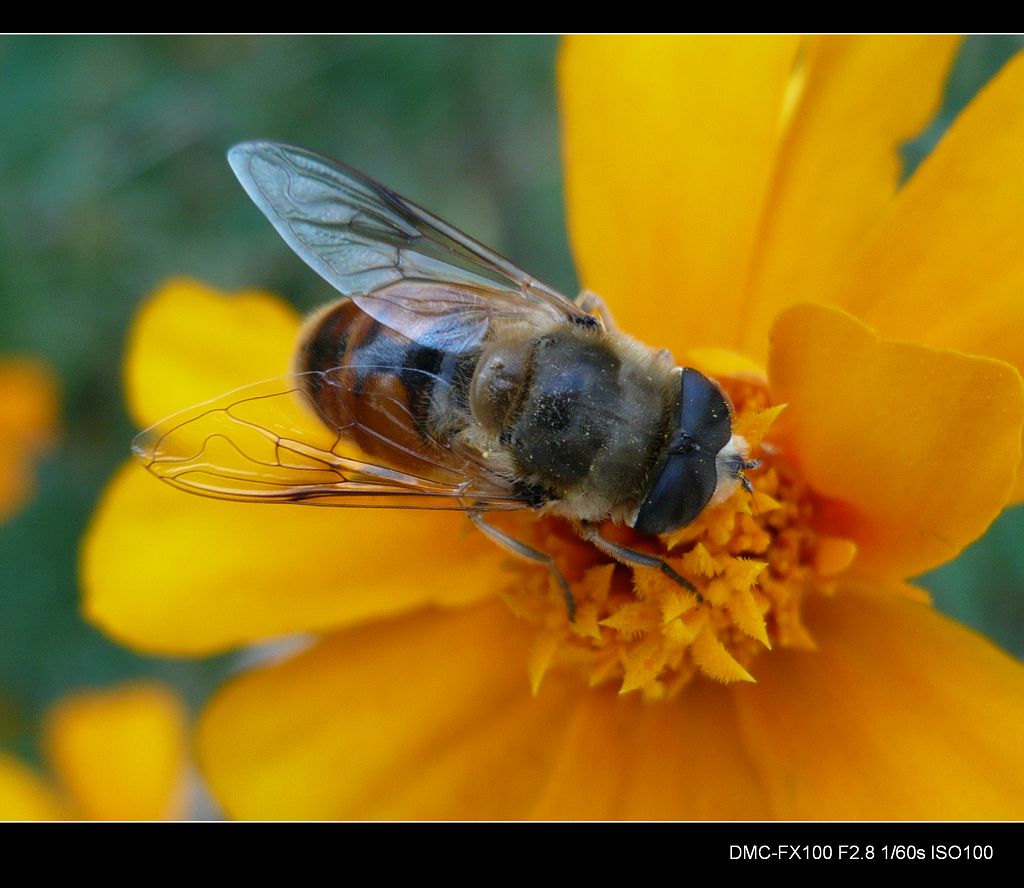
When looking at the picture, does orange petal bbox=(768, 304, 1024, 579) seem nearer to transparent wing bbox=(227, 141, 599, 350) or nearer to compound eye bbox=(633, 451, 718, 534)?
compound eye bbox=(633, 451, 718, 534)

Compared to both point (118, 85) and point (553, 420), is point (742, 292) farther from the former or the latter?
point (118, 85)

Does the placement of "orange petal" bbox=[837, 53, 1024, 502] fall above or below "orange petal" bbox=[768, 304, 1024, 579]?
above

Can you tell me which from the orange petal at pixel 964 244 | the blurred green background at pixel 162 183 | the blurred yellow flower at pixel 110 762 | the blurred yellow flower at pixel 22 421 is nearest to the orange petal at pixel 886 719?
the orange petal at pixel 964 244

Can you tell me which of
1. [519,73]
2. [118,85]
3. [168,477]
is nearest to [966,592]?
[168,477]

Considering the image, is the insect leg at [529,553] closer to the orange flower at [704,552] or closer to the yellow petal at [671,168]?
the orange flower at [704,552]

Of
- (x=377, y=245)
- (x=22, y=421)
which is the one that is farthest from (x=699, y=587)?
(x=22, y=421)

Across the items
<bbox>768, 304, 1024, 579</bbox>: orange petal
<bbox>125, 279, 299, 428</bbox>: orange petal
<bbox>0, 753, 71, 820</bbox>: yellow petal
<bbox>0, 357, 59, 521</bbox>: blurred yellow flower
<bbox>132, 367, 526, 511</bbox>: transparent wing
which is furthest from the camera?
<bbox>0, 357, 59, 521</bbox>: blurred yellow flower

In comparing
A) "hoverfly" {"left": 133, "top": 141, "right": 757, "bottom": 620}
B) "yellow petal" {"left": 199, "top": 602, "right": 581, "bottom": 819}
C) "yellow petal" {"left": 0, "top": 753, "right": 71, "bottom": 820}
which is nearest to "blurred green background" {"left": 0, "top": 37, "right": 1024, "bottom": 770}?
"yellow petal" {"left": 0, "top": 753, "right": 71, "bottom": 820}
